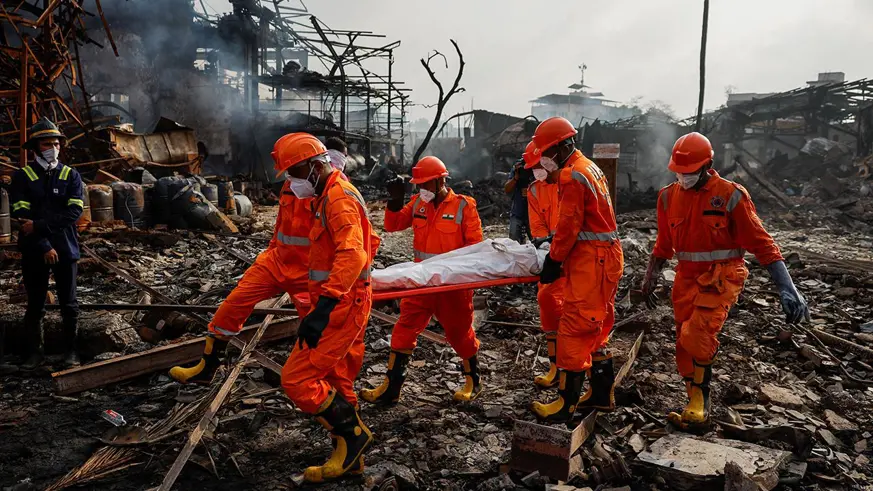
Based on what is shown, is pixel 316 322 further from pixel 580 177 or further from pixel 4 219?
pixel 4 219

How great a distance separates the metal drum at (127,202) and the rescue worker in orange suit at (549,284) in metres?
8.22

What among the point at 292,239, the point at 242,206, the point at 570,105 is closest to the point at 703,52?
the point at 242,206

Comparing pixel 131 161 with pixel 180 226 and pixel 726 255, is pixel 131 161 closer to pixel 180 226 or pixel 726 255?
pixel 180 226

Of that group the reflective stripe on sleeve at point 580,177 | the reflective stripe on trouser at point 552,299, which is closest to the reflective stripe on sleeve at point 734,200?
the reflective stripe on sleeve at point 580,177

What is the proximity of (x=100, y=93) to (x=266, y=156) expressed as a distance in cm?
647

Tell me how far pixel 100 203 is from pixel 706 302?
10.1 meters

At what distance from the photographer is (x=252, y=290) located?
3.95 meters

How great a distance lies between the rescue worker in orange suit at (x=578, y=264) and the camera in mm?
3543

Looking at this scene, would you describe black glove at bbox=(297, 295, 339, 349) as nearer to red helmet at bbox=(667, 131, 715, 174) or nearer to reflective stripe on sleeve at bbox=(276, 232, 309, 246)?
reflective stripe on sleeve at bbox=(276, 232, 309, 246)

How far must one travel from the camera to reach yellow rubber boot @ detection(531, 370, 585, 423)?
3637mm

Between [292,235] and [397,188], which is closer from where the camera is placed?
[292,235]

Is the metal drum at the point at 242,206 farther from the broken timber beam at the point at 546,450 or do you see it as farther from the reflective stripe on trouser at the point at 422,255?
the broken timber beam at the point at 546,450

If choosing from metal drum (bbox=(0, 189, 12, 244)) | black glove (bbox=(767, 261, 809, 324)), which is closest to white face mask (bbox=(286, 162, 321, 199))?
black glove (bbox=(767, 261, 809, 324))

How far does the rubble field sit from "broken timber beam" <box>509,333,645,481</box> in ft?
0.23
